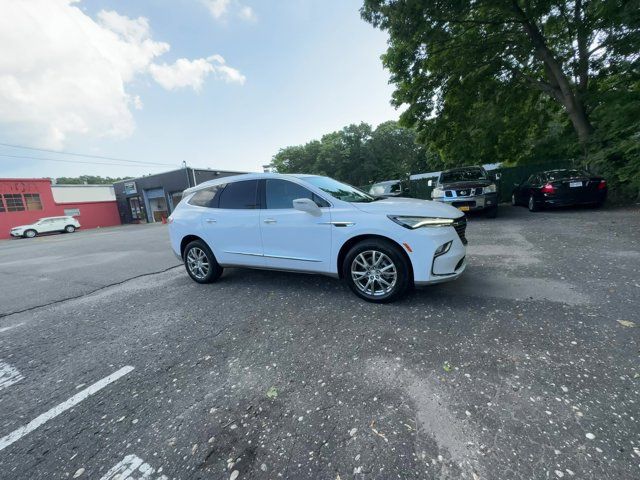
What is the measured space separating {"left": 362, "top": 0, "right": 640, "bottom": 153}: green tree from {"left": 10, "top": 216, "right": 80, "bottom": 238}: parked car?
1300 inches

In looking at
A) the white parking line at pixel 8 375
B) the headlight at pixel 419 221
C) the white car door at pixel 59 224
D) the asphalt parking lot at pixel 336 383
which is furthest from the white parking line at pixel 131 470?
the white car door at pixel 59 224

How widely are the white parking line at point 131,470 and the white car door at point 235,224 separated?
9.11 feet

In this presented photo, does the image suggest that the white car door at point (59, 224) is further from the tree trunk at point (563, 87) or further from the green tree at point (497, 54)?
the tree trunk at point (563, 87)

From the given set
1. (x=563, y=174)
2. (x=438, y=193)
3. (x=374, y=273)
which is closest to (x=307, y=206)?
(x=374, y=273)

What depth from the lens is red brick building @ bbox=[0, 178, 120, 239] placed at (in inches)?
1096

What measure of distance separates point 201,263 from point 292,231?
6.69ft

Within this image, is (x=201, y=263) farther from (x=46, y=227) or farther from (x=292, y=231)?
(x=46, y=227)

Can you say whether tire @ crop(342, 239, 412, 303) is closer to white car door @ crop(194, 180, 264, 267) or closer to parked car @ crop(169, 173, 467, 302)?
parked car @ crop(169, 173, 467, 302)

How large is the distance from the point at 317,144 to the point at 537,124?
135 feet

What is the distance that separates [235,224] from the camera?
4.38 m

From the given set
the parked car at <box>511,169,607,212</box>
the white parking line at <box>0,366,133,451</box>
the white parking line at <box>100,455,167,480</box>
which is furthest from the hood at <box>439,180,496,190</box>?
the white parking line at <box>100,455,167,480</box>

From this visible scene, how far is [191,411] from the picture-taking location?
2.08m

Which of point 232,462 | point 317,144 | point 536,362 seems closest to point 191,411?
point 232,462

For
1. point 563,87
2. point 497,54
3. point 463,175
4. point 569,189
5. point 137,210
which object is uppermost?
point 497,54
